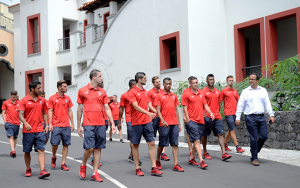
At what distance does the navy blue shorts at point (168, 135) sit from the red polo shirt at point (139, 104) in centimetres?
47

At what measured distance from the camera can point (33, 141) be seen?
280 inches

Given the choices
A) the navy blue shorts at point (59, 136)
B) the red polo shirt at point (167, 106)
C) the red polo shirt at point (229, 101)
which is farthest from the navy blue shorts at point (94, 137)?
the red polo shirt at point (229, 101)

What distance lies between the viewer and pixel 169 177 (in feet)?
22.4

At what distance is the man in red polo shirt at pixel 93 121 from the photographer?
657 centimetres

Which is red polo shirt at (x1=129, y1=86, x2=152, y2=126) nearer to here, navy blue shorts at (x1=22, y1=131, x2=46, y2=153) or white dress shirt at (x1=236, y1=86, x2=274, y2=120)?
navy blue shorts at (x1=22, y1=131, x2=46, y2=153)

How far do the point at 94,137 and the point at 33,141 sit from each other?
143 cm

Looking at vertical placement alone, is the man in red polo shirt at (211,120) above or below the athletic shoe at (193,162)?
above

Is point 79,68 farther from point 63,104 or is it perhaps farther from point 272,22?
point 63,104

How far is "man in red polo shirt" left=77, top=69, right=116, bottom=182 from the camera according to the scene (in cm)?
657

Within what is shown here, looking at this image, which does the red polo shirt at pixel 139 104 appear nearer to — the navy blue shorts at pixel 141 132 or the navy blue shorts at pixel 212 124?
the navy blue shorts at pixel 141 132

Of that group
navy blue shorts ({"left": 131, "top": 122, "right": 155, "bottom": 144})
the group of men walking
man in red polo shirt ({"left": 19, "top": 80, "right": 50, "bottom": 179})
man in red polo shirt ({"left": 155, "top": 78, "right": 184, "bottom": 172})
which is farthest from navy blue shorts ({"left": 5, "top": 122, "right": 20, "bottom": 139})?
man in red polo shirt ({"left": 155, "top": 78, "right": 184, "bottom": 172})

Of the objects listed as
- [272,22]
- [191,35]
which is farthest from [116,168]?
[272,22]

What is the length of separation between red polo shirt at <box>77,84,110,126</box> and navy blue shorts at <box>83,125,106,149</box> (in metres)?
0.09

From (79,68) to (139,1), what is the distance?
29.7ft
